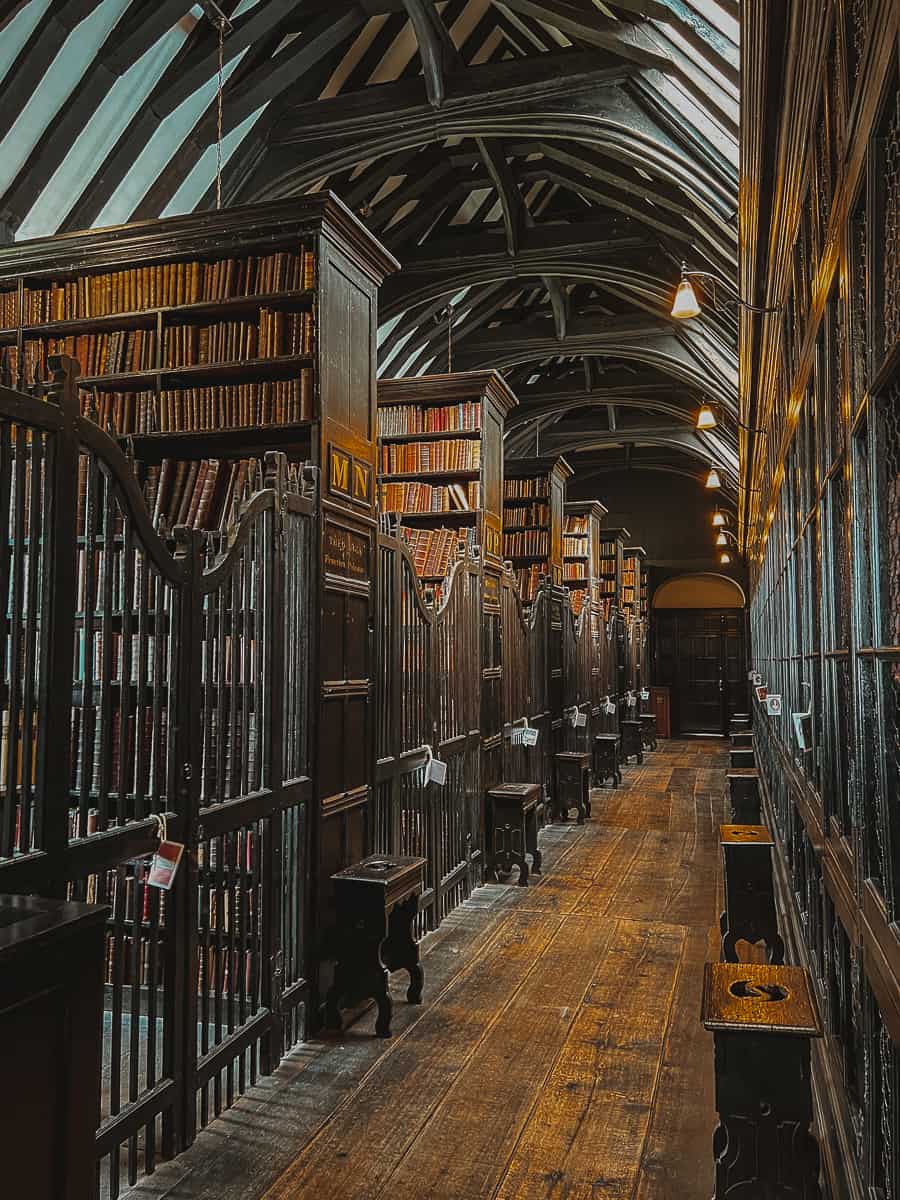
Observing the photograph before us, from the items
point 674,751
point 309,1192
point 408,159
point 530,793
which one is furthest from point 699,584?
point 309,1192

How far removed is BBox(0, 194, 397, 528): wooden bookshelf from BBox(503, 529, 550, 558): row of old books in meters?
5.80

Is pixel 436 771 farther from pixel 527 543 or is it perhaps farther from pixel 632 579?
pixel 632 579

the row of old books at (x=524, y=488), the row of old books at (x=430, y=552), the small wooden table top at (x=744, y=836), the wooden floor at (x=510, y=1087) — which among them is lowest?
the wooden floor at (x=510, y=1087)

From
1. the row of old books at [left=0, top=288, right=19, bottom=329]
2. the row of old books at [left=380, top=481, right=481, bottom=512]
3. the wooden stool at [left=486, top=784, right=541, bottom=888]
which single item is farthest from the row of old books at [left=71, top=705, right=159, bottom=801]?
the row of old books at [left=380, top=481, right=481, bottom=512]

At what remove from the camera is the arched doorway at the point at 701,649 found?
1853 centimetres

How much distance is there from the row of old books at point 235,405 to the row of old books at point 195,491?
0.19 metres

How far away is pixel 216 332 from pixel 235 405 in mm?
416

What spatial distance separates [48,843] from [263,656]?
134 centimetres

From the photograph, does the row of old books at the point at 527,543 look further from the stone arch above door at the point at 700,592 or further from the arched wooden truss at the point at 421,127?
the stone arch above door at the point at 700,592

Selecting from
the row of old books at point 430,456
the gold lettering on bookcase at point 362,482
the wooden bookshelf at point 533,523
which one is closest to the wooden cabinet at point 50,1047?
the gold lettering on bookcase at point 362,482

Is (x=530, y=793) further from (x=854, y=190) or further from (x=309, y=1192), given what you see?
(x=854, y=190)

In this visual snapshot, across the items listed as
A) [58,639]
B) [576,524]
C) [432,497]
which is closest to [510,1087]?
[58,639]

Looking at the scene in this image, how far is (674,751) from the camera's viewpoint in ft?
51.3

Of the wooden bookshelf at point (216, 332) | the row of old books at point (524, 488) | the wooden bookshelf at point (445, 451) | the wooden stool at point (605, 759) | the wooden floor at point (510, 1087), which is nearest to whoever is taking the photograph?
the wooden floor at point (510, 1087)
